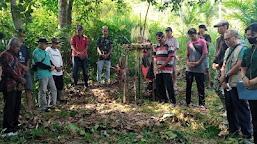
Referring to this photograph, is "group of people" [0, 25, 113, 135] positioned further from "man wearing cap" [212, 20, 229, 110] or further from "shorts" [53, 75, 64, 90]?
"man wearing cap" [212, 20, 229, 110]

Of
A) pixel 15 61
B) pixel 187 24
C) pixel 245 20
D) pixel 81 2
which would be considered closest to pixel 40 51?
pixel 15 61

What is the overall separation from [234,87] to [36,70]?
167 inches

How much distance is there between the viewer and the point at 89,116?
493cm

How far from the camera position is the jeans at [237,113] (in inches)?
140

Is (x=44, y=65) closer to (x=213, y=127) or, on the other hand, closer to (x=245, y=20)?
(x=213, y=127)

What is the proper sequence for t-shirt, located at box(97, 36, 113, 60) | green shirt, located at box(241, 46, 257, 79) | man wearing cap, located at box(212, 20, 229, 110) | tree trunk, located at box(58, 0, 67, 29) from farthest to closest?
tree trunk, located at box(58, 0, 67, 29) → t-shirt, located at box(97, 36, 113, 60) → man wearing cap, located at box(212, 20, 229, 110) → green shirt, located at box(241, 46, 257, 79)

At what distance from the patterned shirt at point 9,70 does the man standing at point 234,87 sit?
359 centimetres

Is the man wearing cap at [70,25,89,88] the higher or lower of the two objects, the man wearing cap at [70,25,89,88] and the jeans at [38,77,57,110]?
the higher

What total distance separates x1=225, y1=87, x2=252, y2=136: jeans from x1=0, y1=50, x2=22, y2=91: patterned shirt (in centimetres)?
367

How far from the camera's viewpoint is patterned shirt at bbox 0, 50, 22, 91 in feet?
12.8

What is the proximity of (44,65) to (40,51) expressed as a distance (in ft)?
1.13

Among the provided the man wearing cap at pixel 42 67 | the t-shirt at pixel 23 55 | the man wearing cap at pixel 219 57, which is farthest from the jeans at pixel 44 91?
the man wearing cap at pixel 219 57

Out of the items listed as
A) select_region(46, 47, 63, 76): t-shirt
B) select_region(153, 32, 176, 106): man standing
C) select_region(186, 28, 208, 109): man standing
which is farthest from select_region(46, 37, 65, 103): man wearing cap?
select_region(186, 28, 208, 109): man standing

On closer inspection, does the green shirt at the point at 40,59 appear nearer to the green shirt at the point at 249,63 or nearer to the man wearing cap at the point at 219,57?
the man wearing cap at the point at 219,57
